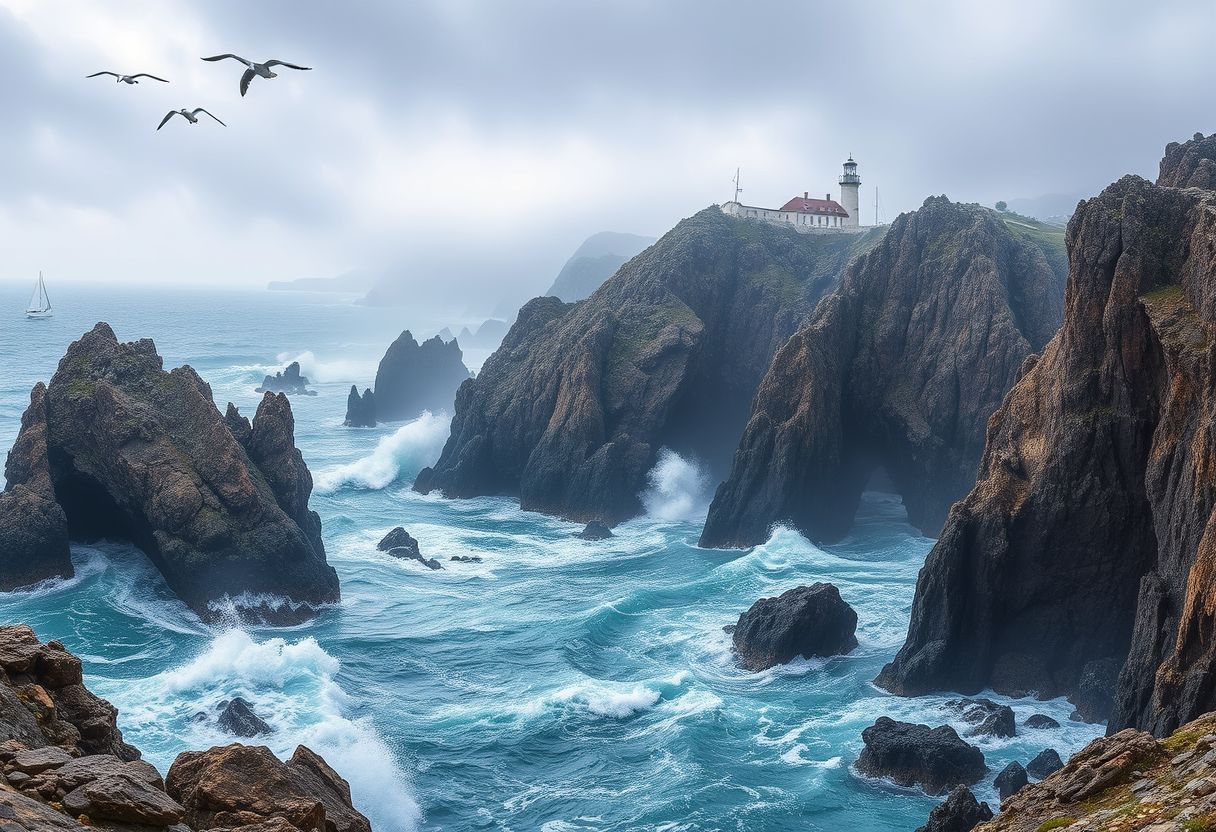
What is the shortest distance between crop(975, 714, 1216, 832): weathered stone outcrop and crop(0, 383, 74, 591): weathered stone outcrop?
4623 centimetres

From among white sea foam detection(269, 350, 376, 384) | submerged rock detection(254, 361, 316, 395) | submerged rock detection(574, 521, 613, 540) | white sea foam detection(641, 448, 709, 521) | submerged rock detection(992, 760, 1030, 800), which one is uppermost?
white sea foam detection(269, 350, 376, 384)

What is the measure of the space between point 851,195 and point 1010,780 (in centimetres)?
9029

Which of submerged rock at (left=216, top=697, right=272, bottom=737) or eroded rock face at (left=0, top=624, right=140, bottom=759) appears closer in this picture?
eroded rock face at (left=0, top=624, right=140, bottom=759)

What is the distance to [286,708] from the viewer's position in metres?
41.2

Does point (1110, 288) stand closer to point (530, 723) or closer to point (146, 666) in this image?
point (530, 723)

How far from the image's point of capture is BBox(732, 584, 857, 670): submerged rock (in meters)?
47.3

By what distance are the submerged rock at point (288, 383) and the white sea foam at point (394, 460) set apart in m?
46.4

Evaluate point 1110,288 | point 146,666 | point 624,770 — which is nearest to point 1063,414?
point 1110,288

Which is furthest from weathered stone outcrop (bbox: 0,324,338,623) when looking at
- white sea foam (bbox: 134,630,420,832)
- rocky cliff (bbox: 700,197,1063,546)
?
rocky cliff (bbox: 700,197,1063,546)

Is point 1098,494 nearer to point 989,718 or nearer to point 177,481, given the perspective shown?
point 989,718

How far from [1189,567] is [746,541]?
36890 millimetres

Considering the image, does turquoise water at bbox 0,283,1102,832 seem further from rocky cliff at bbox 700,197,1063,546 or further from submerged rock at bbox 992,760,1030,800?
rocky cliff at bbox 700,197,1063,546

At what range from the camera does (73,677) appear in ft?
55.2

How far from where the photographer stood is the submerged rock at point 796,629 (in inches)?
1864
